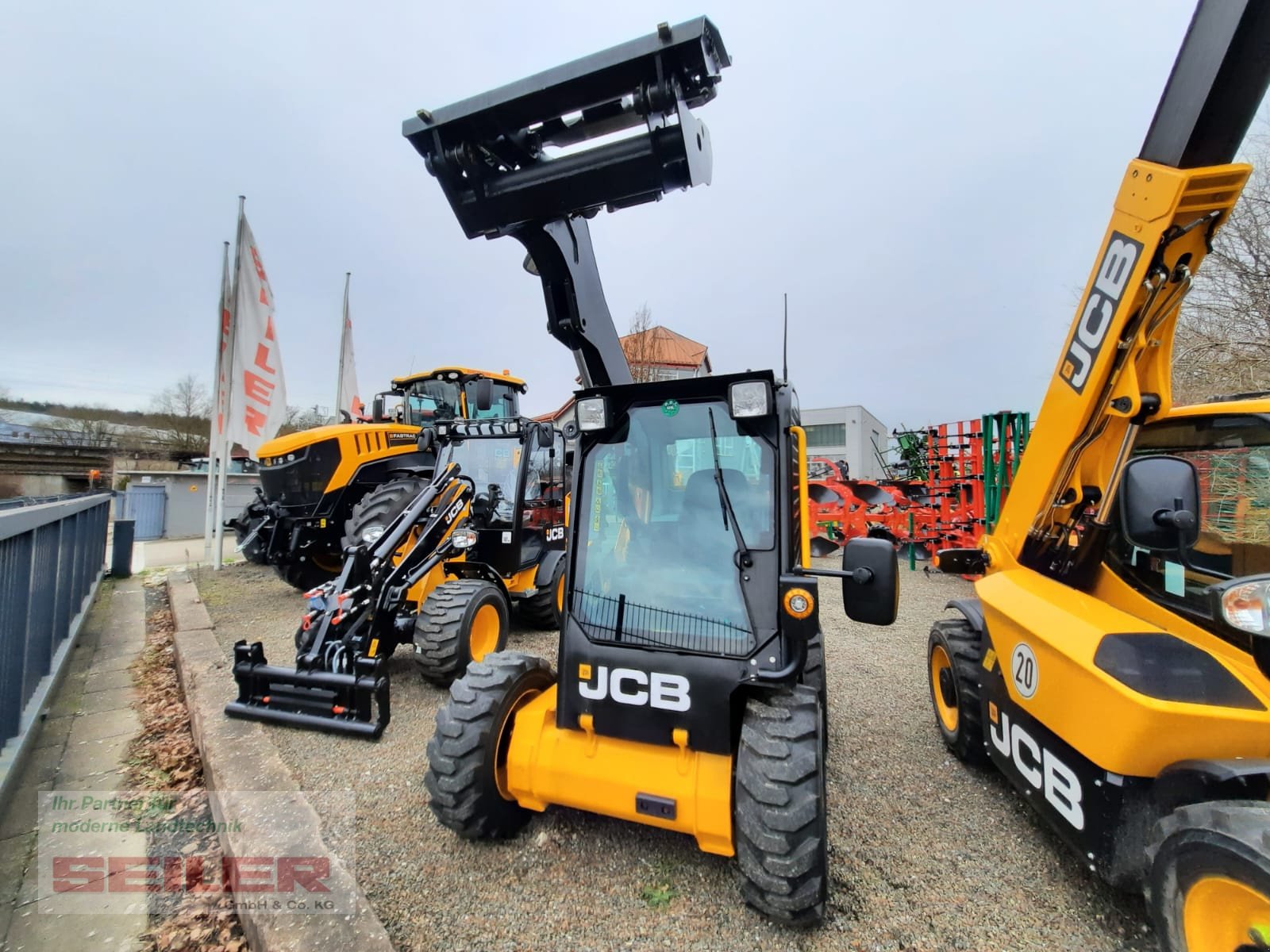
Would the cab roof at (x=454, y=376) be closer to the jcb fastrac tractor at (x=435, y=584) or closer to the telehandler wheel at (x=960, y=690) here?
the jcb fastrac tractor at (x=435, y=584)

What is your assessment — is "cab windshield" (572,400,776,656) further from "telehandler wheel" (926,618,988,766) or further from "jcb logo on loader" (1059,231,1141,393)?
"telehandler wheel" (926,618,988,766)

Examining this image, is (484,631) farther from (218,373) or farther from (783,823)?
(218,373)

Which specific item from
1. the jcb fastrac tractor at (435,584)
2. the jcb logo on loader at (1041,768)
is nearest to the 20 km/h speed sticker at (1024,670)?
the jcb logo on loader at (1041,768)

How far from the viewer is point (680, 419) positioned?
2502mm

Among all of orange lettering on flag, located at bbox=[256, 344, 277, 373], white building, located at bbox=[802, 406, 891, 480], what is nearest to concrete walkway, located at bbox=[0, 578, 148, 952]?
orange lettering on flag, located at bbox=[256, 344, 277, 373]

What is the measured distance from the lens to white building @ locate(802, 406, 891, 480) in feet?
132

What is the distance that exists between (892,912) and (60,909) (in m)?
3.19

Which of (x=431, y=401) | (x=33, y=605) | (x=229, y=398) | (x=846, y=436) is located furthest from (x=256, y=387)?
(x=846, y=436)

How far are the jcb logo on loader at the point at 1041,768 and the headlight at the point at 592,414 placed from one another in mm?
2188

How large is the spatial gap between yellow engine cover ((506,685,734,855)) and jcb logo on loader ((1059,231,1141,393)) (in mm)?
2280

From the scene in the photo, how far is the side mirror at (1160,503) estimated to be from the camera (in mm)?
1893

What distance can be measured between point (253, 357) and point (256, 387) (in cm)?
50

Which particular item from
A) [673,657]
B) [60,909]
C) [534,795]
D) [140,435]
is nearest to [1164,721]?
[673,657]

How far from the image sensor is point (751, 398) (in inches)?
88.4
